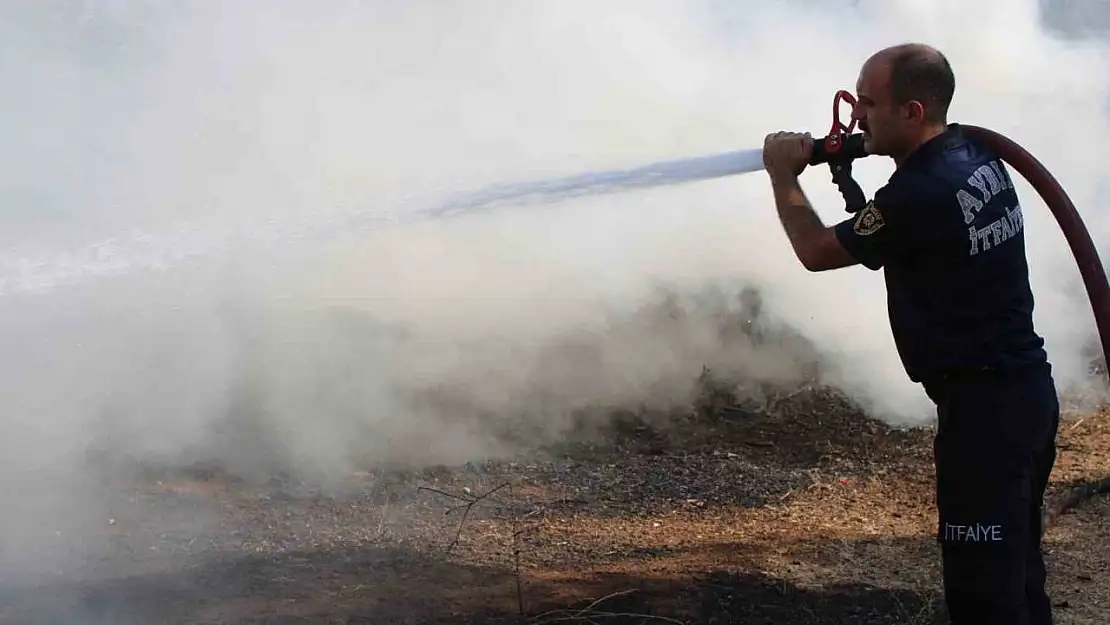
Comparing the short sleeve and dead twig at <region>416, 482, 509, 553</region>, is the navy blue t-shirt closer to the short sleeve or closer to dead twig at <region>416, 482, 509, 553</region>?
the short sleeve

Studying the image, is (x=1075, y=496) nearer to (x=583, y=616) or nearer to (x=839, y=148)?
(x=583, y=616)

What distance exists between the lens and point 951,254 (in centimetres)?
242

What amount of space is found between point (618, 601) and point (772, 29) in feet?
11.0

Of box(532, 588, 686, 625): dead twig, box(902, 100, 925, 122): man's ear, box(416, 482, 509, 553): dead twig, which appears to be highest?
box(902, 100, 925, 122): man's ear

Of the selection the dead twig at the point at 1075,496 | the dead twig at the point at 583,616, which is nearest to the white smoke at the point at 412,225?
the dead twig at the point at 1075,496

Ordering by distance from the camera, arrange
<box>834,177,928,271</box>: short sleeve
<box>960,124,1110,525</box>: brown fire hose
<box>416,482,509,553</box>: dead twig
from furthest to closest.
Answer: <box>416,482,509,553</box>: dead twig < <box>960,124,1110,525</box>: brown fire hose < <box>834,177,928,271</box>: short sleeve

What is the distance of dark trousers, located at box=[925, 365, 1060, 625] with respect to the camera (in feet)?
8.05

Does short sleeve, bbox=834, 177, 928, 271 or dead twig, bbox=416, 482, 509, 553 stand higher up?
short sleeve, bbox=834, 177, 928, 271

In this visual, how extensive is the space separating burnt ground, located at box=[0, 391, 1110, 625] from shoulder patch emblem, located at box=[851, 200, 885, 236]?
1.41 metres

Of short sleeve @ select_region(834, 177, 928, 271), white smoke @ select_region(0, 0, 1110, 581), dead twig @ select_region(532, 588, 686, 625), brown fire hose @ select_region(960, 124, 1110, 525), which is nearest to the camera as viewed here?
short sleeve @ select_region(834, 177, 928, 271)

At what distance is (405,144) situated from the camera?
468 cm

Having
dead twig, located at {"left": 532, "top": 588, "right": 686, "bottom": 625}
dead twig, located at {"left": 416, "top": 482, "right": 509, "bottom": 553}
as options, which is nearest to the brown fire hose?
dead twig, located at {"left": 532, "top": 588, "right": 686, "bottom": 625}

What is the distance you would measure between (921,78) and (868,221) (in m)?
0.35

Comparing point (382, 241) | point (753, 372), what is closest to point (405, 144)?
point (382, 241)
